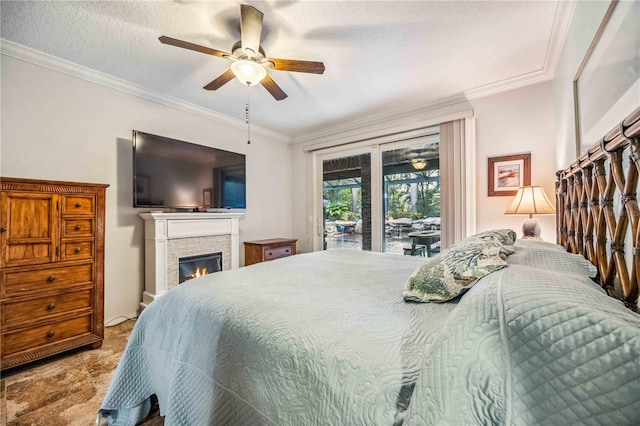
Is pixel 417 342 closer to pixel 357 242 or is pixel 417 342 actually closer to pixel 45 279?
pixel 45 279

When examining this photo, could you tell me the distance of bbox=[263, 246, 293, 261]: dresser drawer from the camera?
3.70 m

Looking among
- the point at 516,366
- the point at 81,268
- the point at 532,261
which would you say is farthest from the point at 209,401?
the point at 81,268

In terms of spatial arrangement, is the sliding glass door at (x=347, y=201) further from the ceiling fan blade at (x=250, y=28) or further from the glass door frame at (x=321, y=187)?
the ceiling fan blade at (x=250, y=28)

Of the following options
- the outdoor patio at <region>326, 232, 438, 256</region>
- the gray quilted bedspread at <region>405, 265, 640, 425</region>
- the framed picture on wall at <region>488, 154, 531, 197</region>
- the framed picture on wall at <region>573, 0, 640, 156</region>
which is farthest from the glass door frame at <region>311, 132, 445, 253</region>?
the gray quilted bedspread at <region>405, 265, 640, 425</region>

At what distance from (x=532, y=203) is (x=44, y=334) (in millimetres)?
4047

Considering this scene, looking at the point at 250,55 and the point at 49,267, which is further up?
the point at 250,55

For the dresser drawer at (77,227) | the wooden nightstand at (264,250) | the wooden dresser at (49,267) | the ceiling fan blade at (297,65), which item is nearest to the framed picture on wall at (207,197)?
the wooden nightstand at (264,250)

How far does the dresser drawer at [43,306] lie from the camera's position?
1.81 metres

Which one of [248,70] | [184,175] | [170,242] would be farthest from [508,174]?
[170,242]

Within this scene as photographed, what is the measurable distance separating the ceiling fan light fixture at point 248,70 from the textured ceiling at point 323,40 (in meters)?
0.33

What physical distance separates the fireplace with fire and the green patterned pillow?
2770 mm

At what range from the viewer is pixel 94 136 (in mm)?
2602

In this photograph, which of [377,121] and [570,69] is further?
[377,121]

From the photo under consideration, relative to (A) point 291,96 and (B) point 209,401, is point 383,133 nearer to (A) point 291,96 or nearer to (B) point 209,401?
(A) point 291,96
